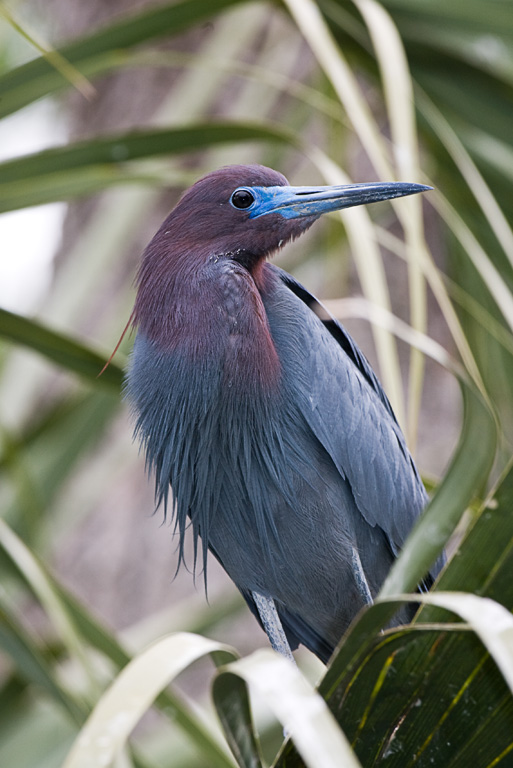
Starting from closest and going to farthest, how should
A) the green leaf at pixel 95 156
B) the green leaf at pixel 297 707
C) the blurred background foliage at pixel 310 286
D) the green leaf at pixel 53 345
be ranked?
the green leaf at pixel 297 707 → the blurred background foliage at pixel 310 286 → the green leaf at pixel 53 345 → the green leaf at pixel 95 156

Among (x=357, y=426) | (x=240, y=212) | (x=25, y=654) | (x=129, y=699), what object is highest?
(x=240, y=212)

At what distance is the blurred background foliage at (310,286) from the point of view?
2.56ft

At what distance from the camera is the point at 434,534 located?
88cm

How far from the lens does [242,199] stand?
4.15 ft

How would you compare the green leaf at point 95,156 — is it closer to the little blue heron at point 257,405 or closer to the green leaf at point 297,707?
the little blue heron at point 257,405

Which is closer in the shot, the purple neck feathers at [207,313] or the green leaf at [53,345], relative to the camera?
the purple neck feathers at [207,313]

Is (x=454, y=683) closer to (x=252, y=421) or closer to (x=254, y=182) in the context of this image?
(x=252, y=421)

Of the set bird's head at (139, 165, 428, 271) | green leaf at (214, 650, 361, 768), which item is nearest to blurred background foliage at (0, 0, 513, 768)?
green leaf at (214, 650, 361, 768)

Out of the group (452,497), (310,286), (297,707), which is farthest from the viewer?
(310,286)

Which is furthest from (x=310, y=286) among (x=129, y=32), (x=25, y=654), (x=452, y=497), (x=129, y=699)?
Result: (x=129, y=699)

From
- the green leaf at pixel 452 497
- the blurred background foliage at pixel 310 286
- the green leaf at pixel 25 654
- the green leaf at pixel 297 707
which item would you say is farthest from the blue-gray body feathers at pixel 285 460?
the green leaf at pixel 297 707

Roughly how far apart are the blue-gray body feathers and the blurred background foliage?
11cm

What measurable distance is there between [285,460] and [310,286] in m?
1.83

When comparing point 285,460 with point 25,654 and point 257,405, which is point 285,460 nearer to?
point 257,405
